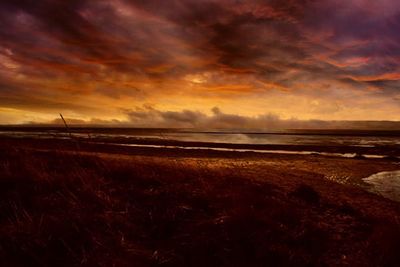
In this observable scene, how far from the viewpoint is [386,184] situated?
12.6 metres

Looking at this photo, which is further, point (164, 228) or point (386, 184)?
point (386, 184)

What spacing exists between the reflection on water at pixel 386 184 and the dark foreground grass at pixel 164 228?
6.02 meters

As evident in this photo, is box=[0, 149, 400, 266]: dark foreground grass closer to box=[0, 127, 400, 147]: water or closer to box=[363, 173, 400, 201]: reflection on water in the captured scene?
box=[363, 173, 400, 201]: reflection on water

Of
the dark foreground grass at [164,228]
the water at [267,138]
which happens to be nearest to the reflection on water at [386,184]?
the dark foreground grass at [164,228]

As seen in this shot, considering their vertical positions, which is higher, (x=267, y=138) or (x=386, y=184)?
(x=267, y=138)

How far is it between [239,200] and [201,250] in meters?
1.81

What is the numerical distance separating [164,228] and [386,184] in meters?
12.8

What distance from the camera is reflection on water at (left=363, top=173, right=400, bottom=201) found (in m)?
10.3

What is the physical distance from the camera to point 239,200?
499cm

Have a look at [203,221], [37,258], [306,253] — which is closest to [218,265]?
[203,221]

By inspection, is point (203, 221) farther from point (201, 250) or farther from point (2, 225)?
point (2, 225)

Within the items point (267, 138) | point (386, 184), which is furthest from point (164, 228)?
point (267, 138)

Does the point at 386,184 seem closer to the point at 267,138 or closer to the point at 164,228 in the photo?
the point at 164,228

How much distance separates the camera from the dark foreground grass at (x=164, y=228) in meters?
3.15
